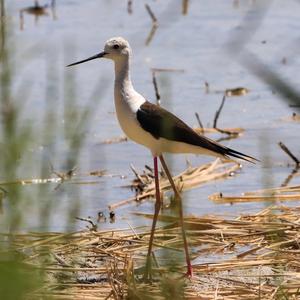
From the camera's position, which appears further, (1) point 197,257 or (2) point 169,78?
(2) point 169,78

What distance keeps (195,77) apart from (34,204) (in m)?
7.35

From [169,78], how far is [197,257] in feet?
3.69

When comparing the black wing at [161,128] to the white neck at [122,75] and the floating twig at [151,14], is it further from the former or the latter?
the floating twig at [151,14]

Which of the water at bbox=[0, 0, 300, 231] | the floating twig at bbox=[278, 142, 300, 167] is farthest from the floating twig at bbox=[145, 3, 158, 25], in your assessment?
the floating twig at bbox=[278, 142, 300, 167]

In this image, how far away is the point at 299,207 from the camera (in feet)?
23.0

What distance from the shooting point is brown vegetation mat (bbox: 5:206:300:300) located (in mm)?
5262

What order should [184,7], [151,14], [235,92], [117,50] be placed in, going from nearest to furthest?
[117,50]
[235,92]
[151,14]
[184,7]

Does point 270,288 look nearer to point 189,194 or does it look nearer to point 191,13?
point 189,194

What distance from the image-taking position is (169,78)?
6.75 m

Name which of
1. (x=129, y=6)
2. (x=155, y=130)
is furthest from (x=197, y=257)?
(x=129, y=6)

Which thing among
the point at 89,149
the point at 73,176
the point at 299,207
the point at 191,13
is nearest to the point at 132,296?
the point at 299,207

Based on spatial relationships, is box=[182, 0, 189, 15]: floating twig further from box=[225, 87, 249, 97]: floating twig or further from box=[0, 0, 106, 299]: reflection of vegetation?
box=[0, 0, 106, 299]: reflection of vegetation

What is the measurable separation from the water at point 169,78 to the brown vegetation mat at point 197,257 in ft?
0.74

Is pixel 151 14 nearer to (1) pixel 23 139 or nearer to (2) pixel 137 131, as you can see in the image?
(2) pixel 137 131
